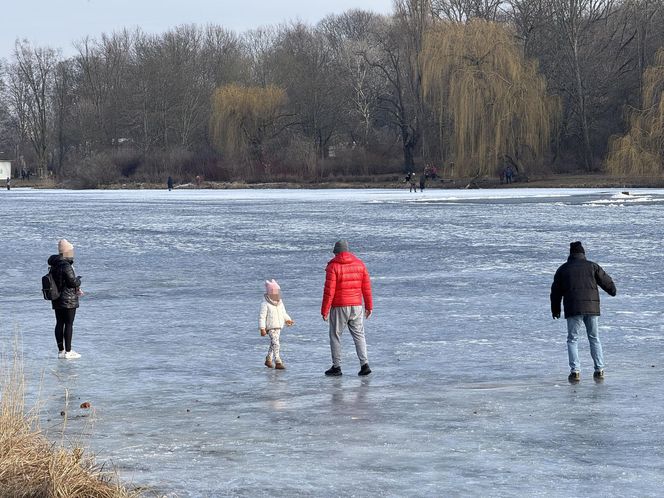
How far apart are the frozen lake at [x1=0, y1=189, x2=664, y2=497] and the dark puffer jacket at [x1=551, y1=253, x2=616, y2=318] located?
68 cm

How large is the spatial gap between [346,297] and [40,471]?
16.5ft

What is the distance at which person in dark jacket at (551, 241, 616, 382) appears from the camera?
10.7 m

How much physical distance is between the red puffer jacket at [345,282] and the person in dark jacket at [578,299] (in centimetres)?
182

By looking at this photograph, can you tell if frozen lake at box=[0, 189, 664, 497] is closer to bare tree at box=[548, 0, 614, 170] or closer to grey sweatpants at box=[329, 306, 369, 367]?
grey sweatpants at box=[329, 306, 369, 367]

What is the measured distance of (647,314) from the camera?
15.0 meters

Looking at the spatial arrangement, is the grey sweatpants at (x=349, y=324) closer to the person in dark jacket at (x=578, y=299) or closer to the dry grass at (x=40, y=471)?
the person in dark jacket at (x=578, y=299)

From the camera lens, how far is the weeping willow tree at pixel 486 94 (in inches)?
2479

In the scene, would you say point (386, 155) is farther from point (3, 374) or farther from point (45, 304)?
point (3, 374)

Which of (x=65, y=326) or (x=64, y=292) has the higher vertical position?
(x=64, y=292)

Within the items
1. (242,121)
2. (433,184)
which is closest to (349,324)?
(433,184)

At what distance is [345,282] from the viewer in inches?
435

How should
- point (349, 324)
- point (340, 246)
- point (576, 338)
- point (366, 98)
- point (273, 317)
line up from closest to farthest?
point (576, 338) < point (340, 246) < point (349, 324) < point (273, 317) < point (366, 98)

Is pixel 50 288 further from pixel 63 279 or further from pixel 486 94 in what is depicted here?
pixel 486 94

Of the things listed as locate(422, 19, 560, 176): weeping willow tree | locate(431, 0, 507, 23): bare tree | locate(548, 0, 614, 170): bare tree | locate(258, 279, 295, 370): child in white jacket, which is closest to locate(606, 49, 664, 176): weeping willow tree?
locate(422, 19, 560, 176): weeping willow tree
